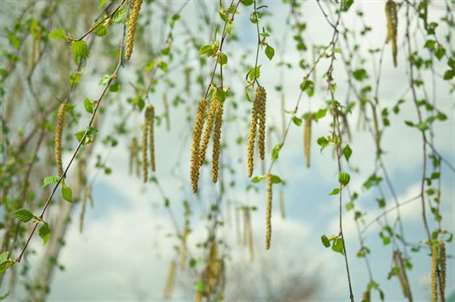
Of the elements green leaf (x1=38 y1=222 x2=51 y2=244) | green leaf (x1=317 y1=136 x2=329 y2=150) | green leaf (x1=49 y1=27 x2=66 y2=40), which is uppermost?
green leaf (x1=49 y1=27 x2=66 y2=40)

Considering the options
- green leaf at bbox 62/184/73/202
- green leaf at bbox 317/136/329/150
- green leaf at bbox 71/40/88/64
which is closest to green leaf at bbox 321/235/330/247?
green leaf at bbox 317/136/329/150

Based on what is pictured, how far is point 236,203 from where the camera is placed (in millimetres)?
3750

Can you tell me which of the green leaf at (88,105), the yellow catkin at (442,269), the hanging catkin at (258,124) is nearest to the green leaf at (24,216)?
the green leaf at (88,105)

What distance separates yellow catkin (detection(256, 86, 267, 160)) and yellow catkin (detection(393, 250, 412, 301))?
1.19 metres

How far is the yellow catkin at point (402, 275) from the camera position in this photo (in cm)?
229

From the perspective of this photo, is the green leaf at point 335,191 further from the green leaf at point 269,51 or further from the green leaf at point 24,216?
the green leaf at point 24,216

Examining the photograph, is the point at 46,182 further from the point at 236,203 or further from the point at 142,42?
the point at 142,42

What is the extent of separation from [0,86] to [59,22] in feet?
1.96

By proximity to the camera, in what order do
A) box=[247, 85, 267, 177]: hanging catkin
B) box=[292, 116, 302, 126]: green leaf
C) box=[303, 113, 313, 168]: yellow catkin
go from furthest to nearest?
box=[303, 113, 313, 168]: yellow catkin → box=[292, 116, 302, 126]: green leaf → box=[247, 85, 267, 177]: hanging catkin

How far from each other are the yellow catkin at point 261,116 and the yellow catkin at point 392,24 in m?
0.89

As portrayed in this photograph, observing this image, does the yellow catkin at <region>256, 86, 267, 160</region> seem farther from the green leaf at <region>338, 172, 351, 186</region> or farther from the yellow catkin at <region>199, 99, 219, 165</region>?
the green leaf at <region>338, 172, 351, 186</region>

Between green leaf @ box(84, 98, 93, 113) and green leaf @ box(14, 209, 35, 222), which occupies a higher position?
green leaf @ box(84, 98, 93, 113)

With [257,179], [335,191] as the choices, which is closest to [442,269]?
[335,191]

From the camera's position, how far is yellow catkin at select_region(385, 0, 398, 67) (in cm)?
206
